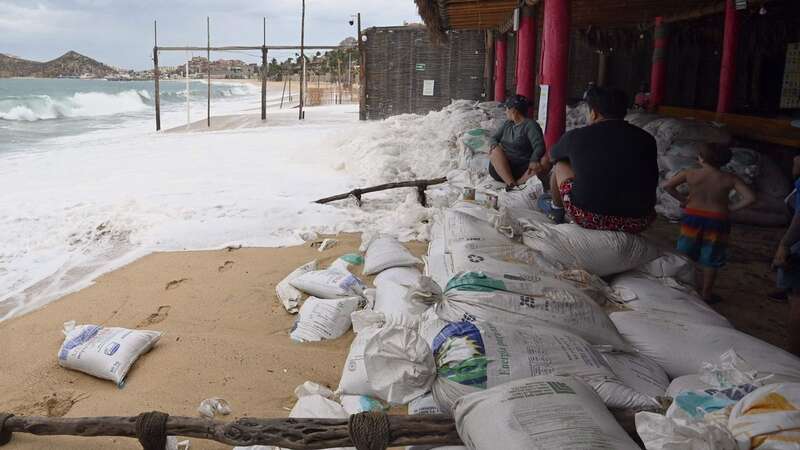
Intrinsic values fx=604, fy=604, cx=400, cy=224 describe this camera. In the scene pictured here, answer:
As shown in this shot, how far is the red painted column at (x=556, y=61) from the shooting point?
185 inches

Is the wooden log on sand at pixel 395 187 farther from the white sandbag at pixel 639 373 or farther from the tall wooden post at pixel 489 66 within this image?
the tall wooden post at pixel 489 66

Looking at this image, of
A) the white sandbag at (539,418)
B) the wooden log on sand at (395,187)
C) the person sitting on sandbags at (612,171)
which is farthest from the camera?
the wooden log on sand at (395,187)

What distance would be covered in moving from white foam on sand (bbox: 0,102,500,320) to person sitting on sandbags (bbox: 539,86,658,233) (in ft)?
4.80

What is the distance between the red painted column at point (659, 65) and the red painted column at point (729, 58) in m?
1.73

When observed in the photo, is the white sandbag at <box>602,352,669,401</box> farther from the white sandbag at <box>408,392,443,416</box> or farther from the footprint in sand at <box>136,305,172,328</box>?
the footprint in sand at <box>136,305,172,328</box>

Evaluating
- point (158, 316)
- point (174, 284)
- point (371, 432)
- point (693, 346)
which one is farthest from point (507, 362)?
point (174, 284)

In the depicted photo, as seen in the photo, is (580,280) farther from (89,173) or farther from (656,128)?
(89,173)

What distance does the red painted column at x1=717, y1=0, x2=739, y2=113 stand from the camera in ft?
23.4

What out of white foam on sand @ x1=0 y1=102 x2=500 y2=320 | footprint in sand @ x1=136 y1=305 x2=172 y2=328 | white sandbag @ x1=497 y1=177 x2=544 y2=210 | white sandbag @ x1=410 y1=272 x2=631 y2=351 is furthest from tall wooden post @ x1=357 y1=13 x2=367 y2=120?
white sandbag @ x1=410 y1=272 x2=631 y2=351

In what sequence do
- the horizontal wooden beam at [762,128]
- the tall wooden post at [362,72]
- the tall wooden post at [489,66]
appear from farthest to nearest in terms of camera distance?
the tall wooden post at [362,72]
the tall wooden post at [489,66]
the horizontal wooden beam at [762,128]

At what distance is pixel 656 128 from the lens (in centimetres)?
624


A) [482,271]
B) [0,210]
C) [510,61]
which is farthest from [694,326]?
[510,61]

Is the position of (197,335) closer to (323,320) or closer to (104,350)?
(104,350)

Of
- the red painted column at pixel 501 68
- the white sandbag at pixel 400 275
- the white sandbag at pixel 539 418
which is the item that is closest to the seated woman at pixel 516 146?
the white sandbag at pixel 400 275
